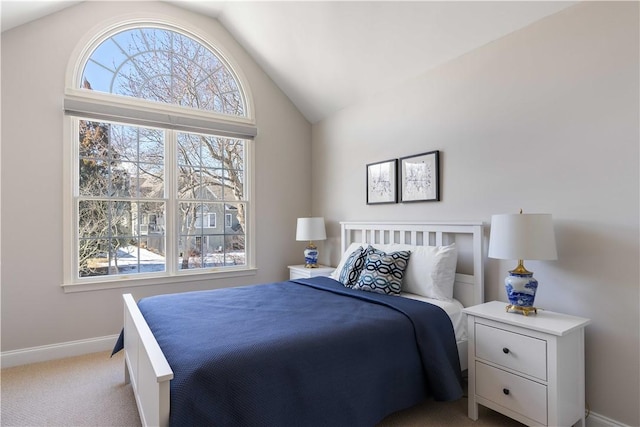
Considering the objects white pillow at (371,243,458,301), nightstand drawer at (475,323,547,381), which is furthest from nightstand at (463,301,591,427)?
white pillow at (371,243,458,301)

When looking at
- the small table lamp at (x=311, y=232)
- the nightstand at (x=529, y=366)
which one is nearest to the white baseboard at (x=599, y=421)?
the nightstand at (x=529, y=366)

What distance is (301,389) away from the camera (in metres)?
1.61

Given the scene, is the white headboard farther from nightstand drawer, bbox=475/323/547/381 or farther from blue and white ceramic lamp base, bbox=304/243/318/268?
blue and white ceramic lamp base, bbox=304/243/318/268

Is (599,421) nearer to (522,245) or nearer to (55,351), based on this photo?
(522,245)

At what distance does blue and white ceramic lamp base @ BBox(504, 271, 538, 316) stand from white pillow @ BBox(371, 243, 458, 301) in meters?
0.53

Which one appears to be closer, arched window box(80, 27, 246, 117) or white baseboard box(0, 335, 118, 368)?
white baseboard box(0, 335, 118, 368)

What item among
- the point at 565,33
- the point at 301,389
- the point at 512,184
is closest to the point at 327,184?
the point at 512,184

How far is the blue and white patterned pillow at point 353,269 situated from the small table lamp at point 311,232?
985mm

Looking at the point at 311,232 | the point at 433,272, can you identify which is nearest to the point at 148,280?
the point at 311,232

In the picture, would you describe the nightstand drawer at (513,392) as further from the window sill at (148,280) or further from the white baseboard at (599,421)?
the window sill at (148,280)

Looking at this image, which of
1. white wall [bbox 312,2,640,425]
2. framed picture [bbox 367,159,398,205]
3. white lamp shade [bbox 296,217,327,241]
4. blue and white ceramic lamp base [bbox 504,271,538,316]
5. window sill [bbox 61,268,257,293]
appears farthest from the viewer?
white lamp shade [bbox 296,217,327,241]

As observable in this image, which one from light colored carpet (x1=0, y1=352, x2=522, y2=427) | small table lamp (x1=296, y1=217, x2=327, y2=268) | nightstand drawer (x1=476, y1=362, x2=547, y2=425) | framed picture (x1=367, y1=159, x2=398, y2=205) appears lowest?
light colored carpet (x1=0, y1=352, x2=522, y2=427)

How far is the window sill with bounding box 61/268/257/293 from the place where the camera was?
127 inches

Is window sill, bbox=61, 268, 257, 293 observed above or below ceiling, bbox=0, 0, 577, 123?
below
